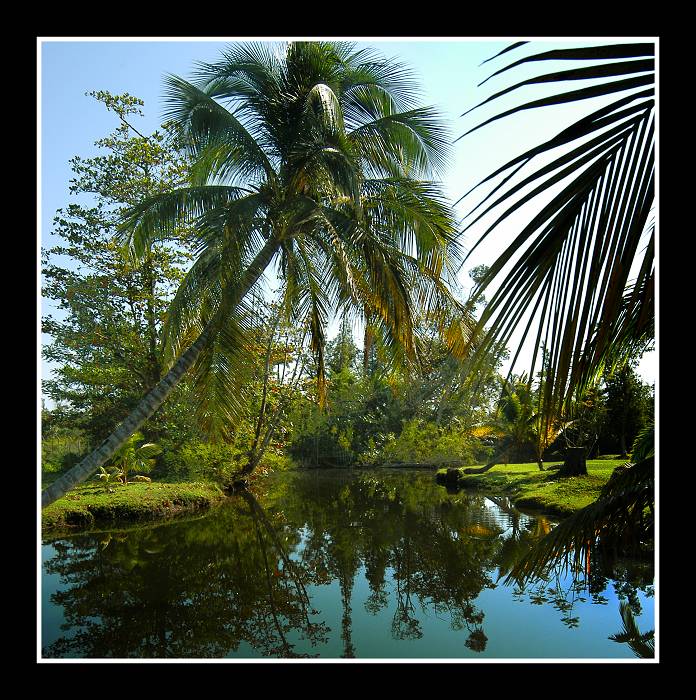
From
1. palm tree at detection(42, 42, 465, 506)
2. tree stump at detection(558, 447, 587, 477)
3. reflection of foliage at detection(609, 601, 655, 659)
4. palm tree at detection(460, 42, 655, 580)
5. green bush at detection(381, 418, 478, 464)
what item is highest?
palm tree at detection(42, 42, 465, 506)

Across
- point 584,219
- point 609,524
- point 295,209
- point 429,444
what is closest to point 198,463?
point 295,209

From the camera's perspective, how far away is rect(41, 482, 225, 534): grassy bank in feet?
28.4

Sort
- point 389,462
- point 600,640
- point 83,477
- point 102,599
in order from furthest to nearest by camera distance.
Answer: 1. point 389,462
2. point 102,599
3. point 83,477
4. point 600,640

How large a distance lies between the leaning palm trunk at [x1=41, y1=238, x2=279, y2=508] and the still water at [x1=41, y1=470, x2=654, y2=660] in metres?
1.20

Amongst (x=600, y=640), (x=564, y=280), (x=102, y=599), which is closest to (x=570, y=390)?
(x=564, y=280)

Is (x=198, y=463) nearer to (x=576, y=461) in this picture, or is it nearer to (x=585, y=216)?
(x=576, y=461)

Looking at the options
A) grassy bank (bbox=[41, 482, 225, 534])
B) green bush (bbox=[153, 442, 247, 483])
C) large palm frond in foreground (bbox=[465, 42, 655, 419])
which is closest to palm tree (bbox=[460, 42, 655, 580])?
large palm frond in foreground (bbox=[465, 42, 655, 419])

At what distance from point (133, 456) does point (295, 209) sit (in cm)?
720

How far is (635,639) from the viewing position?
14.5 ft

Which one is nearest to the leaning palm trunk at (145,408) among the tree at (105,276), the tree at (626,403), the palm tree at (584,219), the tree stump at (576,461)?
the palm tree at (584,219)

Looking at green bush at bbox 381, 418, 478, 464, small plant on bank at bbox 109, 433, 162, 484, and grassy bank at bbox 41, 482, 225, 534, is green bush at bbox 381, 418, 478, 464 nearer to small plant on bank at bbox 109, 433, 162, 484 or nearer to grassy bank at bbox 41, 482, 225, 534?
grassy bank at bbox 41, 482, 225, 534
